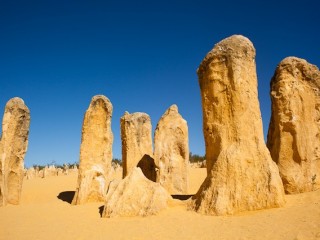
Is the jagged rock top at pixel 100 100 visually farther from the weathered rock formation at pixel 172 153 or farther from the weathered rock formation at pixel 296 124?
the weathered rock formation at pixel 296 124

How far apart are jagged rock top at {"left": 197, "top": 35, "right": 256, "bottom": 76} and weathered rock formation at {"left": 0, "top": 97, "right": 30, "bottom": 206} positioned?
8.36 meters

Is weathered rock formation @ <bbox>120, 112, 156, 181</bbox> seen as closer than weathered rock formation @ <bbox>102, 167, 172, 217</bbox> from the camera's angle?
No

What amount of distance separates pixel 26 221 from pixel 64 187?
1120cm

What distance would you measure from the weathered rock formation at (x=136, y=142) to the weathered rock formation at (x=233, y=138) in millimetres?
6630

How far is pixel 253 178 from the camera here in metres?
7.74

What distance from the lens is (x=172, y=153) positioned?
563 inches

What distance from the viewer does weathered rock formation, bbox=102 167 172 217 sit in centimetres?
841

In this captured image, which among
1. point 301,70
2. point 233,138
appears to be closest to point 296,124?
point 301,70

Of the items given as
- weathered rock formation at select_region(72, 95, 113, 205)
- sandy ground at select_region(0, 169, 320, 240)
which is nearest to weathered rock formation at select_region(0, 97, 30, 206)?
weathered rock formation at select_region(72, 95, 113, 205)

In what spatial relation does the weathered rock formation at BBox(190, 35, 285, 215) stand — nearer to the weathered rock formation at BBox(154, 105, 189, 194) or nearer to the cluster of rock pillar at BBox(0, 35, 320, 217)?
the cluster of rock pillar at BBox(0, 35, 320, 217)

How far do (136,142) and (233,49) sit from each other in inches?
317

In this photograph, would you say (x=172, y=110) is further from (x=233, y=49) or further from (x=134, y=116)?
(x=233, y=49)

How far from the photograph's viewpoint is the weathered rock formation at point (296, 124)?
930 cm

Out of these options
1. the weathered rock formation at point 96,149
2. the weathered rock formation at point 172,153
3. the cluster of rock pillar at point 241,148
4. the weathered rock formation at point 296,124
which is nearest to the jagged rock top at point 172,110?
the weathered rock formation at point 172,153
